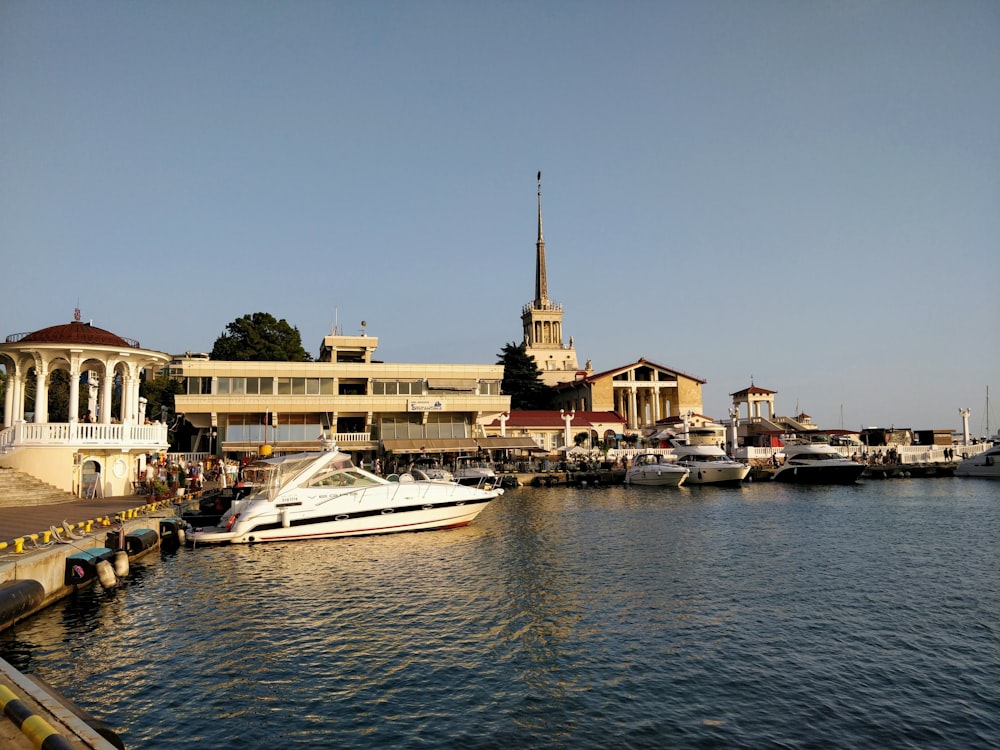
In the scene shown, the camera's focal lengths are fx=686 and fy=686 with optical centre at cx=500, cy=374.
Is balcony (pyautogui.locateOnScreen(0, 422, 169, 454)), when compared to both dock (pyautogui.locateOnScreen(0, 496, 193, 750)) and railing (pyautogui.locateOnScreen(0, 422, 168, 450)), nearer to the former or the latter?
railing (pyautogui.locateOnScreen(0, 422, 168, 450))

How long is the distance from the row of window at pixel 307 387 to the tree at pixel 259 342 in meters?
16.6

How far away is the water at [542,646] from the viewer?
11.0 m

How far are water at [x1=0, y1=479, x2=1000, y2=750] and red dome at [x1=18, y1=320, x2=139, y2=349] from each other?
46.5 feet

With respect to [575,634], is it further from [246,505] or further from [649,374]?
[649,374]

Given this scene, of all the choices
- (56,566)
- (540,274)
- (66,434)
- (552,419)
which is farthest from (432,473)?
(540,274)

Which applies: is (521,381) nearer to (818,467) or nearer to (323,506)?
(818,467)

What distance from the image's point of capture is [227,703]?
39.2 feet

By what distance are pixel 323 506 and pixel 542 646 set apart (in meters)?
16.4

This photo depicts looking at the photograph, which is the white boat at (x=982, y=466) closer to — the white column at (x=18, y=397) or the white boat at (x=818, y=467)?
the white boat at (x=818, y=467)

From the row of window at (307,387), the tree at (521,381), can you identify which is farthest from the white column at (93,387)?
the tree at (521,381)

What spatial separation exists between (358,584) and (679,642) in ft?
32.8

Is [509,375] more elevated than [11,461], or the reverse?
[509,375]

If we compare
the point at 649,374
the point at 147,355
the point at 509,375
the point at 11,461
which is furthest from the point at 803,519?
the point at 509,375

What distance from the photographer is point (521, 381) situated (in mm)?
99875
